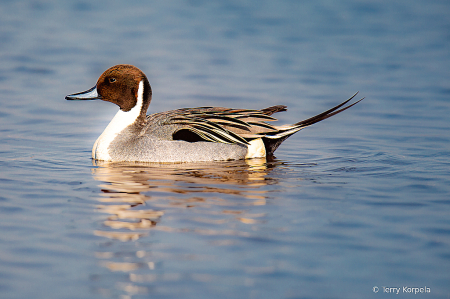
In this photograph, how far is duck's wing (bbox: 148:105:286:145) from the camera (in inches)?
296

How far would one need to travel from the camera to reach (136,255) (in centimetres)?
448

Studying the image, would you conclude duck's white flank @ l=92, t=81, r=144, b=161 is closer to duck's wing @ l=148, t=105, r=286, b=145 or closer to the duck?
the duck

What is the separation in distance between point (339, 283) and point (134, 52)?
9.91 meters

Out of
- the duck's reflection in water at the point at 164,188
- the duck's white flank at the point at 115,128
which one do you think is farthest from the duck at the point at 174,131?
the duck's reflection in water at the point at 164,188

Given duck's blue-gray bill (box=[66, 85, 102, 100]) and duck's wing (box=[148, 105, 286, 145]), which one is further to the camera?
duck's blue-gray bill (box=[66, 85, 102, 100])

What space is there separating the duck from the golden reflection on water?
7.0 inches

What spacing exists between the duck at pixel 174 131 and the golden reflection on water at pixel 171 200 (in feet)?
0.58

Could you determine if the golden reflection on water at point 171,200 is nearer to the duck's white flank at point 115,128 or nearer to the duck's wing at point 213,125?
the duck's white flank at point 115,128

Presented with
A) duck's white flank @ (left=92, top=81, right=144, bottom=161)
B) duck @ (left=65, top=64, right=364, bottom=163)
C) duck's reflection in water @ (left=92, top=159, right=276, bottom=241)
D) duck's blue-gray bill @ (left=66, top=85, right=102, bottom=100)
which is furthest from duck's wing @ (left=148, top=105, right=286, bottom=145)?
duck's blue-gray bill @ (left=66, top=85, right=102, bottom=100)

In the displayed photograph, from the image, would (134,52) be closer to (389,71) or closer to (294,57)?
(294,57)

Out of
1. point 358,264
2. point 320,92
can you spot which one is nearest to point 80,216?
point 358,264

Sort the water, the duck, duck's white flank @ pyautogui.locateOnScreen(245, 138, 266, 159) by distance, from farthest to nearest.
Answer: duck's white flank @ pyautogui.locateOnScreen(245, 138, 266, 159), the duck, the water

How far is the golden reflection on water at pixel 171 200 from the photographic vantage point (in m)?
4.52

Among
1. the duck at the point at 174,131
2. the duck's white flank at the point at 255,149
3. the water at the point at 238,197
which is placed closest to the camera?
the water at the point at 238,197
